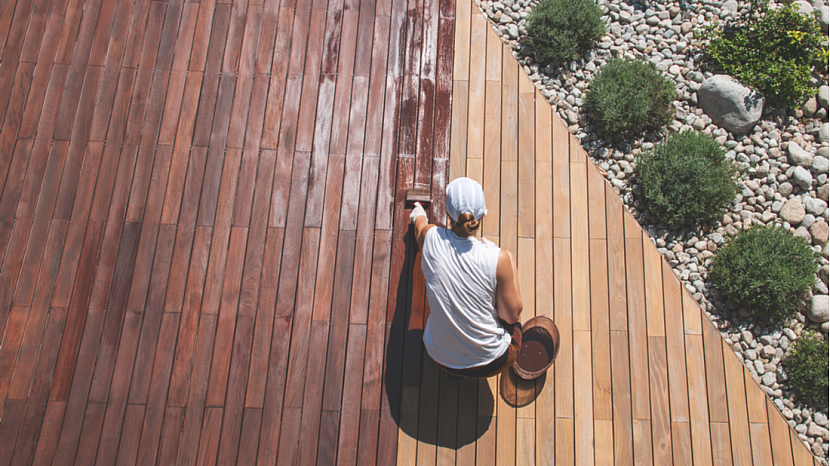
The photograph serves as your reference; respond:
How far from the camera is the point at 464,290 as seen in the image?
6.75 feet

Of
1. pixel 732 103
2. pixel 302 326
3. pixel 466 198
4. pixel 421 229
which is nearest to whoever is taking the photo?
pixel 466 198

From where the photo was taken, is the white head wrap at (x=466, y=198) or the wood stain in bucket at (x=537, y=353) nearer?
the white head wrap at (x=466, y=198)

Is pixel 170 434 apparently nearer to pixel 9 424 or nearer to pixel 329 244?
pixel 9 424

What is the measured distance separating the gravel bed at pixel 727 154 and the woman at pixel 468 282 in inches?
60.3

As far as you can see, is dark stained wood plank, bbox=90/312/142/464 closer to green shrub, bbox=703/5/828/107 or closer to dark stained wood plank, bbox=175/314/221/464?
dark stained wood plank, bbox=175/314/221/464

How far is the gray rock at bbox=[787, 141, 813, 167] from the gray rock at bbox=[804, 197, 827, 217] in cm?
27

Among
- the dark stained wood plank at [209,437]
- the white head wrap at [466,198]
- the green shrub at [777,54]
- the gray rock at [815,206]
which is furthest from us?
the green shrub at [777,54]

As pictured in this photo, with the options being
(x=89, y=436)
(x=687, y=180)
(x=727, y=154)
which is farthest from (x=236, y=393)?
(x=727, y=154)

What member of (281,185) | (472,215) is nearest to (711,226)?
(472,215)

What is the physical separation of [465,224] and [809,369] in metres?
2.44

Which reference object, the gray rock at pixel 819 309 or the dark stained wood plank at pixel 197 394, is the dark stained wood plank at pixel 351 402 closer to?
the dark stained wood plank at pixel 197 394

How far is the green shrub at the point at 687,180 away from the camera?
9.86 feet

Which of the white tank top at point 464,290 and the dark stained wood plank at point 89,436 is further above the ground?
the white tank top at point 464,290

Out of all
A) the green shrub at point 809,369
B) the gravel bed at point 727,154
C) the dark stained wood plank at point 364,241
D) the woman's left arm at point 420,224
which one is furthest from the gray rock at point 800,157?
the dark stained wood plank at point 364,241
